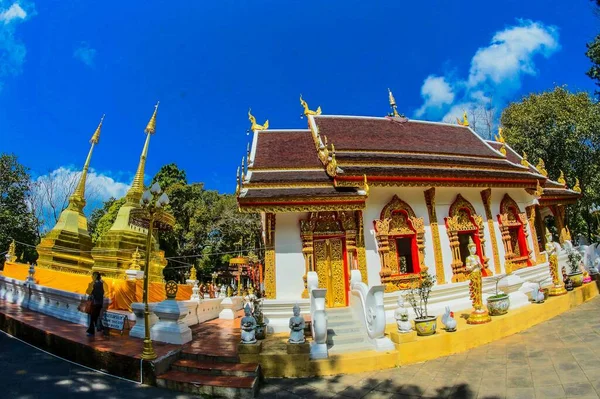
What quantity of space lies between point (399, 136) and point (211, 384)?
11.2m

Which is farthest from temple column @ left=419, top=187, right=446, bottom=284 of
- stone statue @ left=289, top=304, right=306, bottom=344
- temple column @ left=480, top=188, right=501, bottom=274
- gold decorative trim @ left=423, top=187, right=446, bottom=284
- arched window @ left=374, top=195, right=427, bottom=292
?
stone statue @ left=289, top=304, right=306, bottom=344

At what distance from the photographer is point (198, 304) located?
9.48 meters

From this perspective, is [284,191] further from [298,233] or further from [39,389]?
[39,389]

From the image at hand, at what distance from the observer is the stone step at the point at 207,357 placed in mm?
5781

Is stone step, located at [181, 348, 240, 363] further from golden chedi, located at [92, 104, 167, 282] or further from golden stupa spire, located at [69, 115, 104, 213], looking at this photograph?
golden stupa spire, located at [69, 115, 104, 213]

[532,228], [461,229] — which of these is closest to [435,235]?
[461,229]

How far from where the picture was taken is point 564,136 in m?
17.6

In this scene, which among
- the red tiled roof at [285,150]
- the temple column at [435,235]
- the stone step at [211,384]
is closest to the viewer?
the stone step at [211,384]

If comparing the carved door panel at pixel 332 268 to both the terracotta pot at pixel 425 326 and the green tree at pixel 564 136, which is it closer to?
the terracotta pot at pixel 425 326

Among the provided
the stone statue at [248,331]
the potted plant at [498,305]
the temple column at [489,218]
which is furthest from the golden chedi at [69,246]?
the temple column at [489,218]

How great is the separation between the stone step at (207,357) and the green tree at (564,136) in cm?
1969

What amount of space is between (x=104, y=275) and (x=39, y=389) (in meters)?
8.68

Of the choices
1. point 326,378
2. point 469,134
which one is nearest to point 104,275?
point 326,378

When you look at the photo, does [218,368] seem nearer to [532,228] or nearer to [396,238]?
[396,238]
